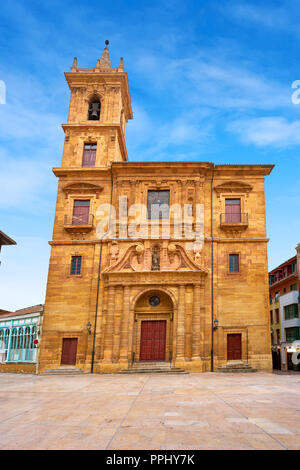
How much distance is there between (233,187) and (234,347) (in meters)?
12.1

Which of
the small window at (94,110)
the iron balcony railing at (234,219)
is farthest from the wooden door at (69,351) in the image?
the small window at (94,110)

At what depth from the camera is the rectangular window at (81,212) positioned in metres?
29.9

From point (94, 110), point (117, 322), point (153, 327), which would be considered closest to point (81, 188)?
point (94, 110)

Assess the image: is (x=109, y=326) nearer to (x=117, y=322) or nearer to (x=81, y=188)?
(x=117, y=322)

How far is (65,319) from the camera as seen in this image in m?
27.7

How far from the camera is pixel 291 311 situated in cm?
4341

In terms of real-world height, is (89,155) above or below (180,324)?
above

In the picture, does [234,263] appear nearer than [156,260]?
No

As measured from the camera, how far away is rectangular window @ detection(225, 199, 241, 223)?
97.1 feet

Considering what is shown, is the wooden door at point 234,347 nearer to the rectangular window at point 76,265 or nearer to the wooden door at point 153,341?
the wooden door at point 153,341

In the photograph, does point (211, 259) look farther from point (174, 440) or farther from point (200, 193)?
point (174, 440)

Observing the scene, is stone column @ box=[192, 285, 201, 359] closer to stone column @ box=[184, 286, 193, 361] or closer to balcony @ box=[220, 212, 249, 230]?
stone column @ box=[184, 286, 193, 361]

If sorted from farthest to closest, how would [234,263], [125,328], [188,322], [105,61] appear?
[105,61] < [234,263] < [125,328] < [188,322]
